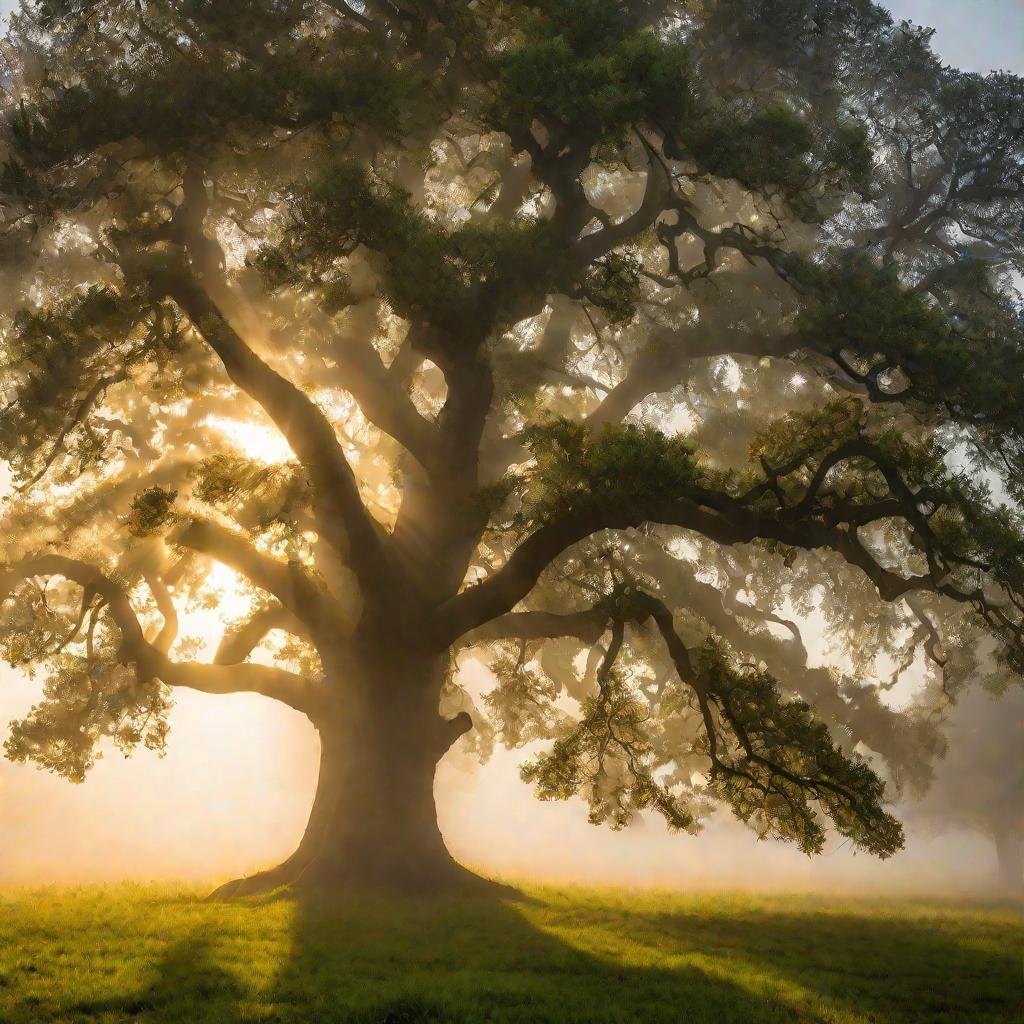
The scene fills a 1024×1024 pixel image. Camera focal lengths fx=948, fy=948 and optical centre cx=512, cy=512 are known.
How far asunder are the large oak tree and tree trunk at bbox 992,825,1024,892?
106 feet

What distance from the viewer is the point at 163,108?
15.7 m

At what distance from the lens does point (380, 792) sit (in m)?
17.7

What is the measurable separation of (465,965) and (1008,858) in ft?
153

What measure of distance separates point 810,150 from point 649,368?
625cm

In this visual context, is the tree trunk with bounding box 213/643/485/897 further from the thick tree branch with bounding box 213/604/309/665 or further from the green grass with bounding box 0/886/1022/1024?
the thick tree branch with bounding box 213/604/309/665

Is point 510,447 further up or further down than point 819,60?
further down

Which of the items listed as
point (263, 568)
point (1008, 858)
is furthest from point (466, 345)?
point (1008, 858)

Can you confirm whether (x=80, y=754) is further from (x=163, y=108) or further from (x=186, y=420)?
(x=163, y=108)

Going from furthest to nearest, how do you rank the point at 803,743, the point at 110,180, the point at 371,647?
1. the point at 371,647
2. the point at 110,180
3. the point at 803,743

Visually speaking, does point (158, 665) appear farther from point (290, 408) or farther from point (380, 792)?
point (290, 408)

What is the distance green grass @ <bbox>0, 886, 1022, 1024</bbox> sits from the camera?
9.14m

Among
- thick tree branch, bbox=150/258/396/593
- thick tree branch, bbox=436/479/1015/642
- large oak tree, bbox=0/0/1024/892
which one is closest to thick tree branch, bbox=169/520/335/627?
large oak tree, bbox=0/0/1024/892

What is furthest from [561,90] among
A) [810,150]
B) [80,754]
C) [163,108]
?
[80,754]

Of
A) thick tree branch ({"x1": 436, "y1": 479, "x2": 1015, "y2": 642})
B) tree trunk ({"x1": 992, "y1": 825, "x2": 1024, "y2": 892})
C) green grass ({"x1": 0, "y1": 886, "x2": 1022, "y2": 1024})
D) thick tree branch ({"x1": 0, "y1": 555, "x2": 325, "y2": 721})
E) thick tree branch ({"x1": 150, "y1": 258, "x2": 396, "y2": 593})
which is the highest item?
thick tree branch ({"x1": 150, "y1": 258, "x2": 396, "y2": 593})
